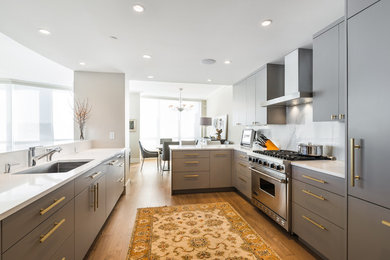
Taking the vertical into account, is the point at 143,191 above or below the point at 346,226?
below

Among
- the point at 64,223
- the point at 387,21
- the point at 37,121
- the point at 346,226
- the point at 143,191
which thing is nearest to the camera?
the point at 387,21

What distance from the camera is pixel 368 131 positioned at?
126cm

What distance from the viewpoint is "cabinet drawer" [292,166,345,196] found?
4.97ft

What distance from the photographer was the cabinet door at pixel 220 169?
3.55 meters

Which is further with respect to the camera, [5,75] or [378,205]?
[5,75]

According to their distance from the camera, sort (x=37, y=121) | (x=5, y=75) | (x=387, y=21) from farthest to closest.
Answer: (x=37, y=121), (x=5, y=75), (x=387, y=21)

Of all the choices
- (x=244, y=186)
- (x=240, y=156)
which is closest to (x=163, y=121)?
(x=240, y=156)

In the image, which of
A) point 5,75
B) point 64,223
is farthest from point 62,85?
point 64,223

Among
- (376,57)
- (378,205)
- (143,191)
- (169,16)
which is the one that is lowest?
(143,191)

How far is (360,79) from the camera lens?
132 cm

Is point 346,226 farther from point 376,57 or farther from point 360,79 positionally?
point 376,57

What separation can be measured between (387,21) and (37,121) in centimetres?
696

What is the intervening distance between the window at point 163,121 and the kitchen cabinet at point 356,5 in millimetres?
6469

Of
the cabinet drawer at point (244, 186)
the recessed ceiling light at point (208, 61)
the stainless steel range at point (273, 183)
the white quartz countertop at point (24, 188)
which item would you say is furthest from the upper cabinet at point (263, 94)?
the white quartz countertop at point (24, 188)
